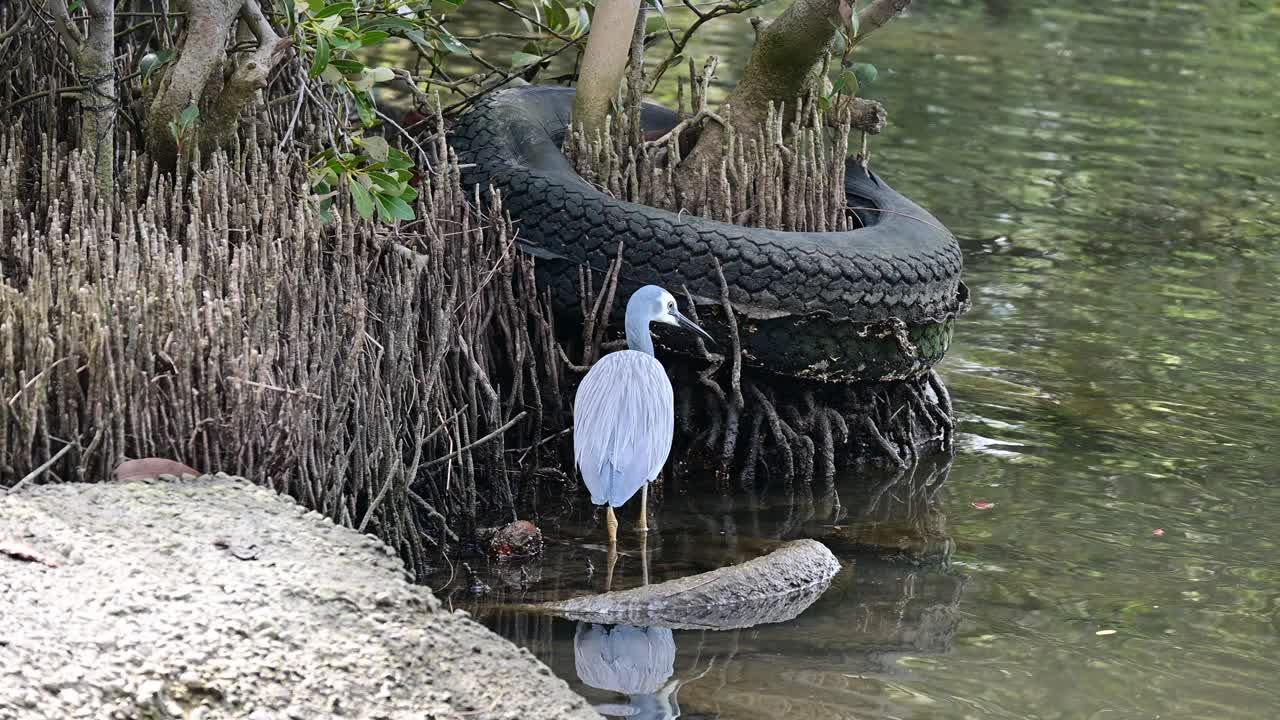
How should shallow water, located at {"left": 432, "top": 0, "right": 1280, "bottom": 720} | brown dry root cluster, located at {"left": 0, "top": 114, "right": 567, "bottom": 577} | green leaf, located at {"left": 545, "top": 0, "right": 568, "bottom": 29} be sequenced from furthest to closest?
green leaf, located at {"left": 545, "top": 0, "right": 568, "bottom": 29}
shallow water, located at {"left": 432, "top": 0, "right": 1280, "bottom": 720}
brown dry root cluster, located at {"left": 0, "top": 114, "right": 567, "bottom": 577}

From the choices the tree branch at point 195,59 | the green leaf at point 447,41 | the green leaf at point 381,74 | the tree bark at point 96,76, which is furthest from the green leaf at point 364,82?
the tree bark at point 96,76

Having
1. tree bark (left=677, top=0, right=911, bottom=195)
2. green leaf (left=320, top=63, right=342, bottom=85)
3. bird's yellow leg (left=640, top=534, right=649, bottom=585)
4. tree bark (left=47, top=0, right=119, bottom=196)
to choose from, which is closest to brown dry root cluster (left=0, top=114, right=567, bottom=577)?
tree bark (left=47, top=0, right=119, bottom=196)

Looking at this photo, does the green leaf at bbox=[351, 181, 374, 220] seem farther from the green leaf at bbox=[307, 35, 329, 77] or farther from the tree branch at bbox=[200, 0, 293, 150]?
the tree branch at bbox=[200, 0, 293, 150]

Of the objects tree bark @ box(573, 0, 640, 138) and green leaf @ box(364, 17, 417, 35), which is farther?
tree bark @ box(573, 0, 640, 138)

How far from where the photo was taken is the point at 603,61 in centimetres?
584

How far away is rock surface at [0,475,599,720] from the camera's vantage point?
10.8ft

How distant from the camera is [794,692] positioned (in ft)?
13.5

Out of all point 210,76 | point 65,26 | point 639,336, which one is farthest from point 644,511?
point 65,26

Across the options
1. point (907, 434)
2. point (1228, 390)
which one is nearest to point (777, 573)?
point (907, 434)

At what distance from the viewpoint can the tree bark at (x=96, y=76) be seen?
5.13 meters

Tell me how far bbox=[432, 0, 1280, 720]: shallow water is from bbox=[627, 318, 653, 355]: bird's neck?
24.3 inches

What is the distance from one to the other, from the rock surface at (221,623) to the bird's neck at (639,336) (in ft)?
4.48

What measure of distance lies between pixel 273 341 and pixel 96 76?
154cm

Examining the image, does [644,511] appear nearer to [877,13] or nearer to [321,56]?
[321,56]
